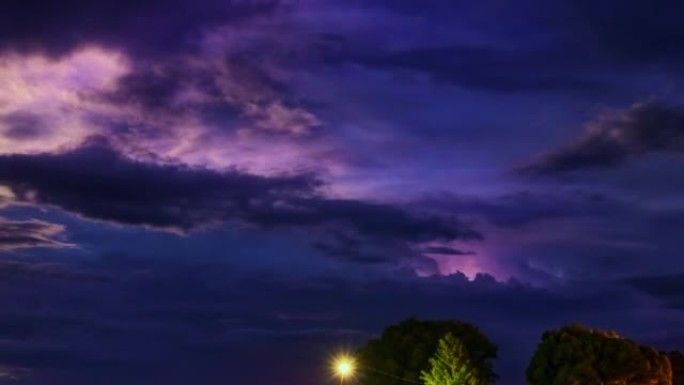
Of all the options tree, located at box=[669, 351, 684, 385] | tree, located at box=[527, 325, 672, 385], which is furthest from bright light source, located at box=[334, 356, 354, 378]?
tree, located at box=[669, 351, 684, 385]

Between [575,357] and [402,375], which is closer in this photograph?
[575,357]

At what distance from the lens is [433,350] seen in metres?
104

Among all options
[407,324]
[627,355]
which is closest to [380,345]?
[407,324]

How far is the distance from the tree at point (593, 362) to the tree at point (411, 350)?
8.61 m

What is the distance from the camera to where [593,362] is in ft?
307

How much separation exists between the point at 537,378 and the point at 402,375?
539 inches

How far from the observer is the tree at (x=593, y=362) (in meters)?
93.2

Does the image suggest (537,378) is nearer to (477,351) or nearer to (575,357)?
(575,357)

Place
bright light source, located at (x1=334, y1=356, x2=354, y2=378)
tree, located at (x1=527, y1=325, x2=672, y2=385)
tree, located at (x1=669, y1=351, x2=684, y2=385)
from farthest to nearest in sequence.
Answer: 1. tree, located at (x1=669, y1=351, x2=684, y2=385)
2. tree, located at (x1=527, y1=325, x2=672, y2=385)
3. bright light source, located at (x1=334, y1=356, x2=354, y2=378)

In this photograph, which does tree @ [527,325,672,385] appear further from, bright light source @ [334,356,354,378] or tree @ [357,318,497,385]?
bright light source @ [334,356,354,378]

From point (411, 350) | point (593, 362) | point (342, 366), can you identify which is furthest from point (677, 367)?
point (342, 366)

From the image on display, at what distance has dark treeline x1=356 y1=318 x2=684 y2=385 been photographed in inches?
3674

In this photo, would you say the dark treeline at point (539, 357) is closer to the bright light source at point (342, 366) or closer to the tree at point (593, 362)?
the tree at point (593, 362)

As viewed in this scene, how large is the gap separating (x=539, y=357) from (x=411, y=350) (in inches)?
532
